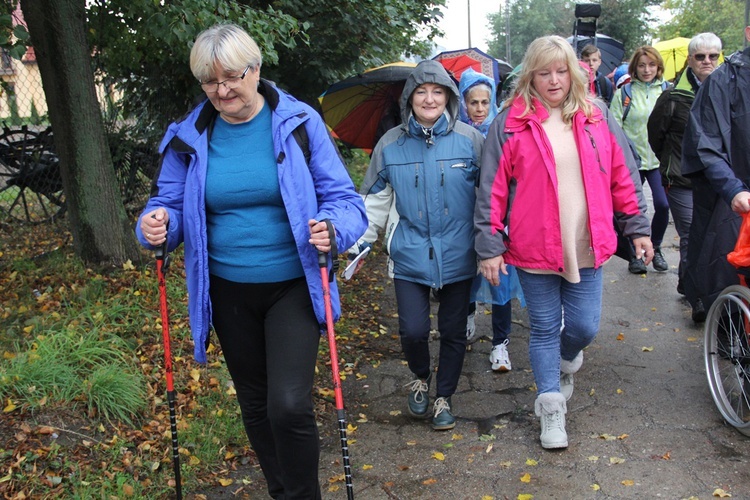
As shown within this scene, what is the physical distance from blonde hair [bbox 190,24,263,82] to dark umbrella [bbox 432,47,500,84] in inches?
194

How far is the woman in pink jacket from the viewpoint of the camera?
3889 mm

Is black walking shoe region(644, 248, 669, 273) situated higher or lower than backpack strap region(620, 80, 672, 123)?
lower

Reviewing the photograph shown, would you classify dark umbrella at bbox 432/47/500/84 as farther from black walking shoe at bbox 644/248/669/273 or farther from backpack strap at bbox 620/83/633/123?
black walking shoe at bbox 644/248/669/273

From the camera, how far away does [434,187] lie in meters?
4.24

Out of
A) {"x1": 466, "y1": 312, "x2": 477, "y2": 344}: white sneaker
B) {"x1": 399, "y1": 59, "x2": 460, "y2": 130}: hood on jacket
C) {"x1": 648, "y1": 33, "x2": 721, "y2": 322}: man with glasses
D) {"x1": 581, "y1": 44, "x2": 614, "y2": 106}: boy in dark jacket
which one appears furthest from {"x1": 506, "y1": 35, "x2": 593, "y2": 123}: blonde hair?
{"x1": 581, "y1": 44, "x2": 614, "y2": 106}: boy in dark jacket

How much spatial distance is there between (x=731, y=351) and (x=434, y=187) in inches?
73.0

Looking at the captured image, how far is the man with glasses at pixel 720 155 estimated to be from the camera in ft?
13.8

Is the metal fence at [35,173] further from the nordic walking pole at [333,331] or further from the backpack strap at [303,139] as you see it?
the nordic walking pole at [333,331]

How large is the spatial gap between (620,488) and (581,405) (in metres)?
1.03

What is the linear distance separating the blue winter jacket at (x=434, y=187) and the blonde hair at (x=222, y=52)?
1429 mm

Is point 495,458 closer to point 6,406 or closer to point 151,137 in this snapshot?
point 6,406

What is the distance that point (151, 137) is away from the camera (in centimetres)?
984

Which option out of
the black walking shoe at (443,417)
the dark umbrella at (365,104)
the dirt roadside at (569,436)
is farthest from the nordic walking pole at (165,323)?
the dark umbrella at (365,104)

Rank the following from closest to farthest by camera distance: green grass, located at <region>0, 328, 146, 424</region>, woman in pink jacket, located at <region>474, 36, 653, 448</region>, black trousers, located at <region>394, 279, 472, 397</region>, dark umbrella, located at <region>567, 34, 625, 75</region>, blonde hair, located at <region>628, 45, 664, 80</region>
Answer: woman in pink jacket, located at <region>474, 36, 653, 448</region> → green grass, located at <region>0, 328, 146, 424</region> → black trousers, located at <region>394, 279, 472, 397</region> → blonde hair, located at <region>628, 45, 664, 80</region> → dark umbrella, located at <region>567, 34, 625, 75</region>
